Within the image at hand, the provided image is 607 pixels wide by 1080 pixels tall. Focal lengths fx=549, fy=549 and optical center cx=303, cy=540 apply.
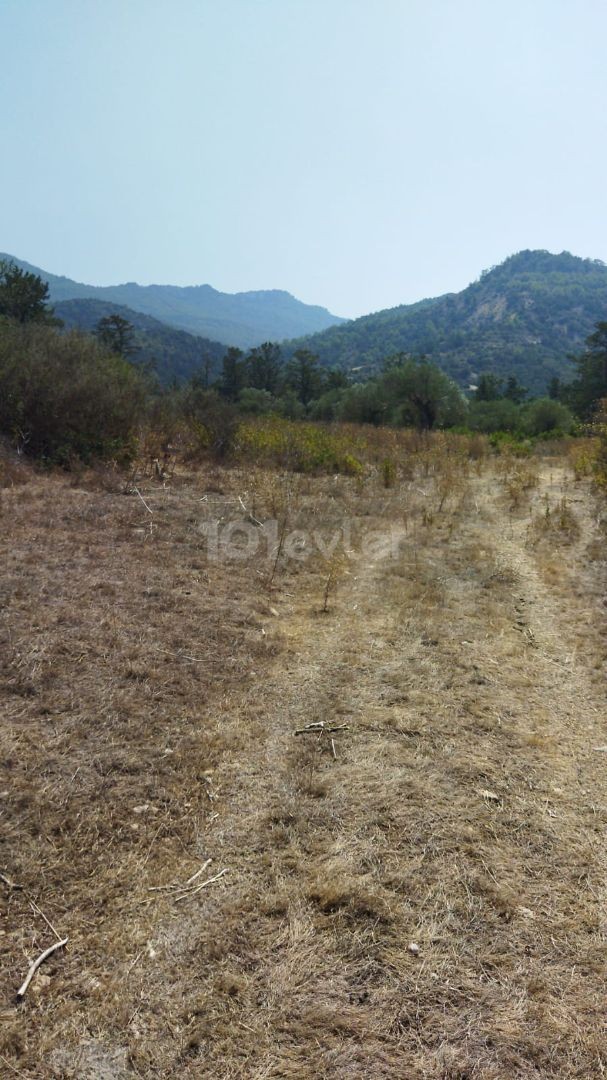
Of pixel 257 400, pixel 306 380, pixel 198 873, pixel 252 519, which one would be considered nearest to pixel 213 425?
pixel 252 519

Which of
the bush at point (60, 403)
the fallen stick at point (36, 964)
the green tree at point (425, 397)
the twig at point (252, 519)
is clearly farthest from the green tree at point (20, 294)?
the fallen stick at point (36, 964)

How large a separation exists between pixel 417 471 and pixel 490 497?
216 centimetres

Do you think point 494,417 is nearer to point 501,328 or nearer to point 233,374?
point 233,374

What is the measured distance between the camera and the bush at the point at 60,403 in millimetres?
8984

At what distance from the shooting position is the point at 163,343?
8588cm

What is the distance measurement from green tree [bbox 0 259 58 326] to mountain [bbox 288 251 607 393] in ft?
178

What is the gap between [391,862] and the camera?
242 cm

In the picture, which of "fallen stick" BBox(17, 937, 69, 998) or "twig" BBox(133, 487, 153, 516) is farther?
"twig" BBox(133, 487, 153, 516)

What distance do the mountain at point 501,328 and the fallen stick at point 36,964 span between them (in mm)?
77197

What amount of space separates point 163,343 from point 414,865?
9219 cm

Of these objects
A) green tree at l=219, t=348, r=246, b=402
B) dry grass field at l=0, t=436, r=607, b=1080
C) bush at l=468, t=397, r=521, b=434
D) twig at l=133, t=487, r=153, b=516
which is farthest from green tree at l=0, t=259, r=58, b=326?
dry grass field at l=0, t=436, r=607, b=1080

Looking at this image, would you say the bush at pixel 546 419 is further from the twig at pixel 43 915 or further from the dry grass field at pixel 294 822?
the twig at pixel 43 915

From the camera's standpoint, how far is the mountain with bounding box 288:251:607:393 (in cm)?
8575

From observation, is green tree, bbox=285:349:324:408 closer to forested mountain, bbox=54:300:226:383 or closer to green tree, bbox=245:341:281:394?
green tree, bbox=245:341:281:394
